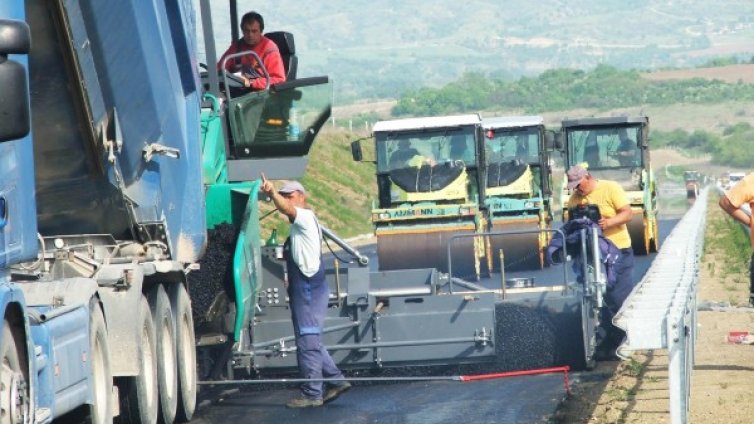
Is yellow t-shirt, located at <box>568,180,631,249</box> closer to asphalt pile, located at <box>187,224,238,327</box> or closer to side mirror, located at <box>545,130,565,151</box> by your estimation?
asphalt pile, located at <box>187,224,238,327</box>

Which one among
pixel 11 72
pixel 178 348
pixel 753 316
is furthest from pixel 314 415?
pixel 753 316

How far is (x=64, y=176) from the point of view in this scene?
427 inches

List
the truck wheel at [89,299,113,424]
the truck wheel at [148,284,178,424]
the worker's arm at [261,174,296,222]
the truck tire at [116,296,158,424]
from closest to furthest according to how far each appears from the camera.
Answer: the truck wheel at [89,299,113,424] → the truck tire at [116,296,158,424] → the truck wheel at [148,284,178,424] → the worker's arm at [261,174,296,222]

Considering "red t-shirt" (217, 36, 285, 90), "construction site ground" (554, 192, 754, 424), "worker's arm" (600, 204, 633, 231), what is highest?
"red t-shirt" (217, 36, 285, 90)

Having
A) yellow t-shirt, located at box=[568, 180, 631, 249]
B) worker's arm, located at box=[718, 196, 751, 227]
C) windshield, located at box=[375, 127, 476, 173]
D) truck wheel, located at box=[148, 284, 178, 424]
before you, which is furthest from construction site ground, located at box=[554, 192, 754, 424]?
windshield, located at box=[375, 127, 476, 173]

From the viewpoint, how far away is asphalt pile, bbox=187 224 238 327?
1329 cm

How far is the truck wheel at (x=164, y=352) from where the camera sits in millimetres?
11523

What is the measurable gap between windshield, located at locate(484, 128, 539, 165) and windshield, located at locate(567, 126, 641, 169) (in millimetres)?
937

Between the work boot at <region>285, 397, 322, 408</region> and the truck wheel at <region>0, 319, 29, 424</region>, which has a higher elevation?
the truck wheel at <region>0, 319, 29, 424</region>

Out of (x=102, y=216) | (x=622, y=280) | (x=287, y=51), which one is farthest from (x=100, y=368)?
(x=622, y=280)

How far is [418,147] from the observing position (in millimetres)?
29094

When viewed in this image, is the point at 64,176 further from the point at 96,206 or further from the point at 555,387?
the point at 555,387

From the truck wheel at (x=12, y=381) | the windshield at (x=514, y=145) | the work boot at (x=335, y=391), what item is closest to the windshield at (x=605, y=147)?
the windshield at (x=514, y=145)

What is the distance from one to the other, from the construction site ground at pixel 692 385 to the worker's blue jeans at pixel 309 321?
187 cm
